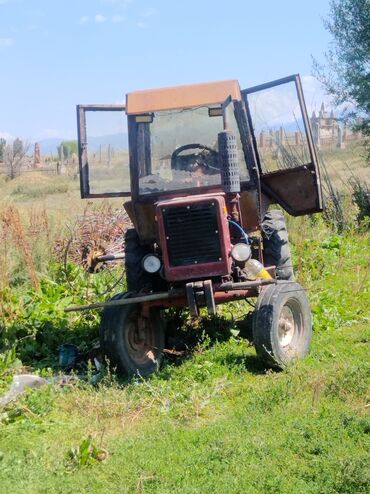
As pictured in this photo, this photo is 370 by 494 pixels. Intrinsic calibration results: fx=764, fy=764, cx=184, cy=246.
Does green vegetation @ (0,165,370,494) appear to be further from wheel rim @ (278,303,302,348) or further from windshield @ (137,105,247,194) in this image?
windshield @ (137,105,247,194)

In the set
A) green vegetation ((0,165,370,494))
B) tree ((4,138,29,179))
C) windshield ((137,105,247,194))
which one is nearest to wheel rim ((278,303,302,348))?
green vegetation ((0,165,370,494))

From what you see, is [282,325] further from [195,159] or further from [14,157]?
[14,157]

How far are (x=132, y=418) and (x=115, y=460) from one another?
0.92m

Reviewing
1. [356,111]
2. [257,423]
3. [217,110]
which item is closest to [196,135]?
[217,110]

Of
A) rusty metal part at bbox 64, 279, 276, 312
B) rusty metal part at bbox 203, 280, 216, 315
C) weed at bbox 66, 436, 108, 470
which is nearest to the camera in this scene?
weed at bbox 66, 436, 108, 470

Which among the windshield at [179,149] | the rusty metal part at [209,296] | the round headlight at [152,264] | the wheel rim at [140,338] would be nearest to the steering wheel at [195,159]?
the windshield at [179,149]

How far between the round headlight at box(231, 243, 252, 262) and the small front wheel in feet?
1.27

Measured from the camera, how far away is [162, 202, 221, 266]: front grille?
22.9 ft

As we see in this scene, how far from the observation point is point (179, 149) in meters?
7.79

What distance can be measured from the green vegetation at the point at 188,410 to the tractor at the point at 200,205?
398 millimetres

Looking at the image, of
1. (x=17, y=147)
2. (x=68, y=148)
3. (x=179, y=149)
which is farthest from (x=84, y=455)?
(x=68, y=148)

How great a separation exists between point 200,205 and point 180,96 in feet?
4.46

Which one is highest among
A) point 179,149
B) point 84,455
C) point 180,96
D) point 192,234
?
point 180,96

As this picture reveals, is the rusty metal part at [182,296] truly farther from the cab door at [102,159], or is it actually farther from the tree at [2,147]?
the tree at [2,147]
